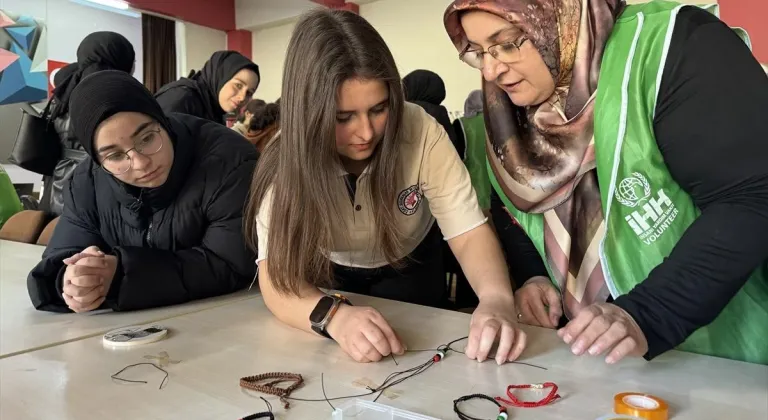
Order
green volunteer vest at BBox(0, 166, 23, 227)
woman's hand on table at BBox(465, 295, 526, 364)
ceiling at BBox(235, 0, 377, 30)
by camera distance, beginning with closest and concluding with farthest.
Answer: woman's hand on table at BBox(465, 295, 526, 364) < green volunteer vest at BBox(0, 166, 23, 227) < ceiling at BBox(235, 0, 377, 30)

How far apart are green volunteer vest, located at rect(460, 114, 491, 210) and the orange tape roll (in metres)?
0.68

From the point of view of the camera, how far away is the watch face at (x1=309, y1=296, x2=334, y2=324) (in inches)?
36.5

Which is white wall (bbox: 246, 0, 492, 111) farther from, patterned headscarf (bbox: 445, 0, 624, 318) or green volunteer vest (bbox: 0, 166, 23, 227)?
patterned headscarf (bbox: 445, 0, 624, 318)

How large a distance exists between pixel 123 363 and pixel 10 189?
7.68 ft

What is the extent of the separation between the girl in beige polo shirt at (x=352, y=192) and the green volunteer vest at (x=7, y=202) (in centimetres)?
200

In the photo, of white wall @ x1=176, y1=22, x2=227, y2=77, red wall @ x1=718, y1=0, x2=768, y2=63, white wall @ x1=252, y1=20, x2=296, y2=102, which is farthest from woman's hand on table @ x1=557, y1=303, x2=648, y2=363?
white wall @ x1=176, y1=22, x2=227, y2=77

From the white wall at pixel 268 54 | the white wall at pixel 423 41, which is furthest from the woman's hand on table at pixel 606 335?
the white wall at pixel 268 54

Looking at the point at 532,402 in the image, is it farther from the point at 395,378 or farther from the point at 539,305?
the point at 539,305

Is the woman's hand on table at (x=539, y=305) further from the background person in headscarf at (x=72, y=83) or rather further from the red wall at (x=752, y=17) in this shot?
the red wall at (x=752, y=17)

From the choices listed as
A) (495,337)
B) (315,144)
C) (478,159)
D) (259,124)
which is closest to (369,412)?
(495,337)

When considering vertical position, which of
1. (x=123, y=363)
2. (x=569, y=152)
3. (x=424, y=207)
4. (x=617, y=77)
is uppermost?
(x=617, y=77)

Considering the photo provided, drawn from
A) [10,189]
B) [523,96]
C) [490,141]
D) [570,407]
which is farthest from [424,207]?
[10,189]

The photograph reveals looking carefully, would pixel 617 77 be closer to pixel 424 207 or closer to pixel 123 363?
pixel 424 207

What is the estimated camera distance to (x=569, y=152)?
982mm
